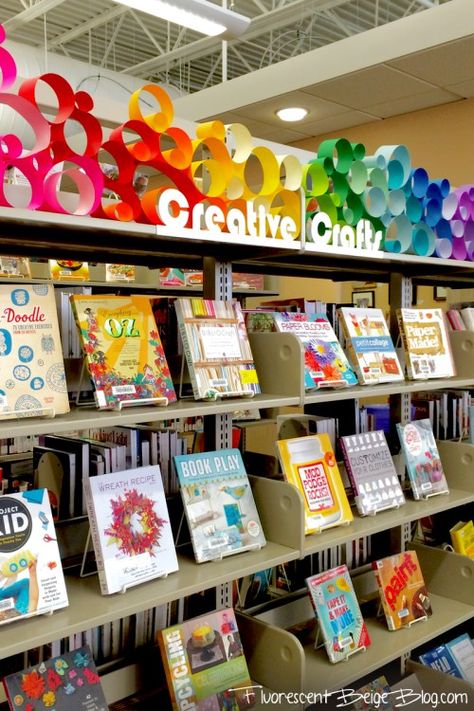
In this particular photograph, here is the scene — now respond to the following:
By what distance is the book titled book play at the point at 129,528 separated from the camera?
1.90m

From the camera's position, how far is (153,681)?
225 centimetres

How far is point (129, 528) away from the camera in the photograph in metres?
1.98

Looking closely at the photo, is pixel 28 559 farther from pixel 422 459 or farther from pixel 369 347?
pixel 422 459

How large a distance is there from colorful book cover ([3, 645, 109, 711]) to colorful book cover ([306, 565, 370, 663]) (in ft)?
2.85

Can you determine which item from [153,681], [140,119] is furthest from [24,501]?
[140,119]

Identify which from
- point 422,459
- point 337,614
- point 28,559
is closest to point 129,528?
point 28,559

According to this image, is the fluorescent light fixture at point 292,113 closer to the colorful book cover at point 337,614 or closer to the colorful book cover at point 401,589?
the colorful book cover at point 401,589

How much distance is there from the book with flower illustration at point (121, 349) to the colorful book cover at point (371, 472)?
926mm

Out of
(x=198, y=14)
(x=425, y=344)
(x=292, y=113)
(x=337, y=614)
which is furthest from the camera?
(x=292, y=113)

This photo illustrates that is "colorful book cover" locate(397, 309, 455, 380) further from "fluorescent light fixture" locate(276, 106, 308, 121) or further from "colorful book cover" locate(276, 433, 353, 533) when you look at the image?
"fluorescent light fixture" locate(276, 106, 308, 121)

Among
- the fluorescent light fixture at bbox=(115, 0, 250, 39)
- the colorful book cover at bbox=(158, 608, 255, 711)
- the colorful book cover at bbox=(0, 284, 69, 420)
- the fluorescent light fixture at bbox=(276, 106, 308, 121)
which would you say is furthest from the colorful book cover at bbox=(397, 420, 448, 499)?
the fluorescent light fixture at bbox=(276, 106, 308, 121)

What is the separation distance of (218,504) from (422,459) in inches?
44.9

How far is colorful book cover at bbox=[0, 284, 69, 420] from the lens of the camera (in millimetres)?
1765

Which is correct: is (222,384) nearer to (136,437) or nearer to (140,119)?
(136,437)
